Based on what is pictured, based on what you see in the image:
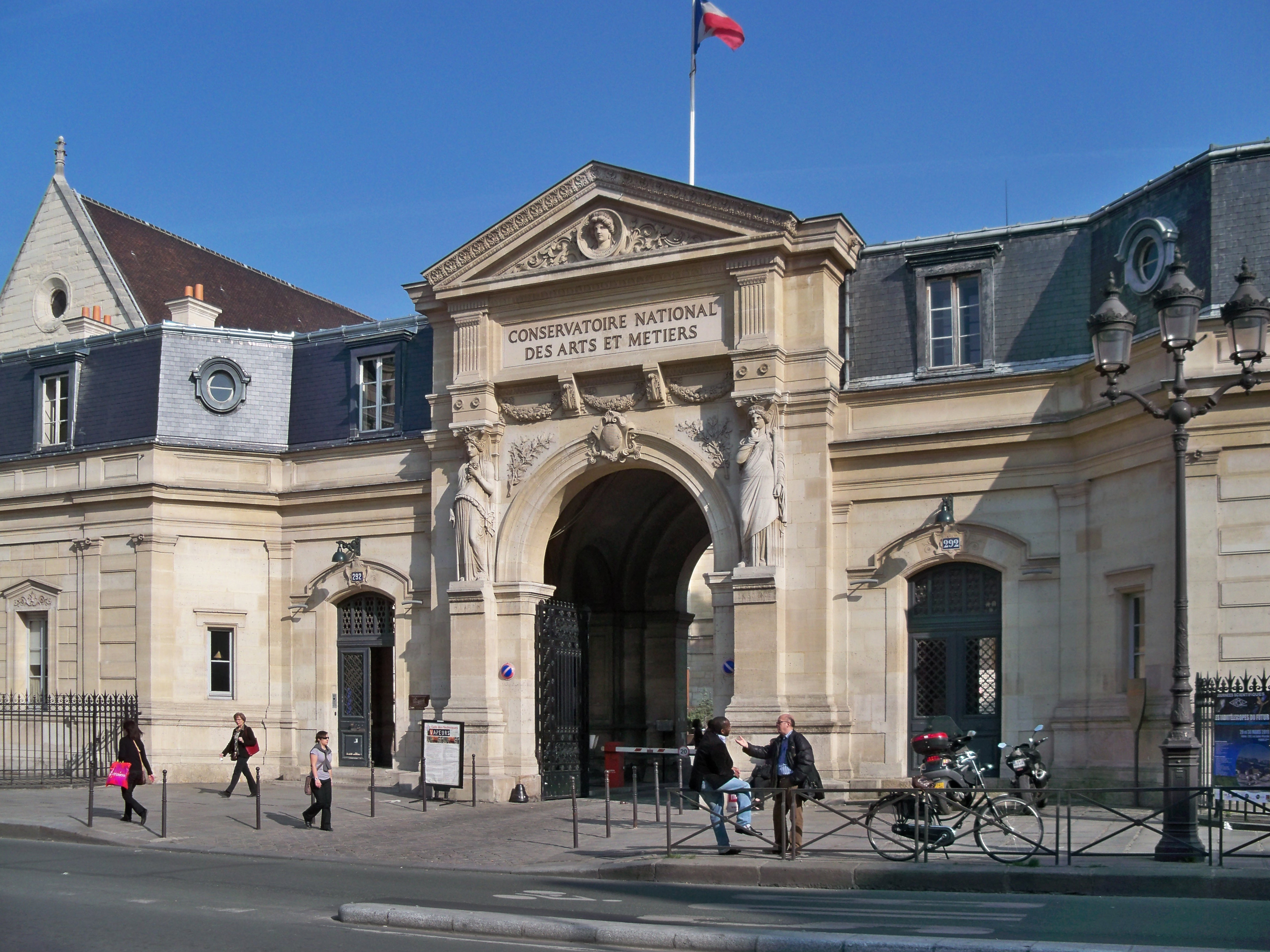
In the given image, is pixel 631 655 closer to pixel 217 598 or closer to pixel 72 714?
pixel 217 598

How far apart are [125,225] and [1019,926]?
33.9m

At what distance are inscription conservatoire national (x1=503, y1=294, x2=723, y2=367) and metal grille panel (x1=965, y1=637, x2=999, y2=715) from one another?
6.13 metres

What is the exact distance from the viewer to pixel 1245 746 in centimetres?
1590

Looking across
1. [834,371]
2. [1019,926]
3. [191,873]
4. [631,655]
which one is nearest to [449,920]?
[1019,926]

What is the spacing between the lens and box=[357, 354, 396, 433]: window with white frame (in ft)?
88.9

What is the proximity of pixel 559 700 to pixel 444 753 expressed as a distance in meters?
3.40

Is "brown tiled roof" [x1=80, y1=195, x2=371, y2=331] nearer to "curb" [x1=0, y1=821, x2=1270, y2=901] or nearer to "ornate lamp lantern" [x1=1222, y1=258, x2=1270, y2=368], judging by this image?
"curb" [x1=0, y1=821, x2=1270, y2=901]

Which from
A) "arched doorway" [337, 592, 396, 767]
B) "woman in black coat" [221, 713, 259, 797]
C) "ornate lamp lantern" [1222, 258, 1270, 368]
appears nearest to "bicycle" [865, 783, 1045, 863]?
"ornate lamp lantern" [1222, 258, 1270, 368]

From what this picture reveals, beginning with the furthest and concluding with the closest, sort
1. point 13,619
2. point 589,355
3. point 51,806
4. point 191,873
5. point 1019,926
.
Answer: point 13,619, point 589,355, point 51,806, point 191,873, point 1019,926

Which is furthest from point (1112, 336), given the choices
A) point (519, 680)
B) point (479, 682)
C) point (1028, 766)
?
point (479, 682)

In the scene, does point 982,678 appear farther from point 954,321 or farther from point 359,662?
point 359,662

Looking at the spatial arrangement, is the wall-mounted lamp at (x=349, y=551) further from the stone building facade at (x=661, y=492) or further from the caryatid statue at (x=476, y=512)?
the caryatid statue at (x=476, y=512)

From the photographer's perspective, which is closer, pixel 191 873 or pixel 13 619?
pixel 191 873

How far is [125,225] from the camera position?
3891cm
